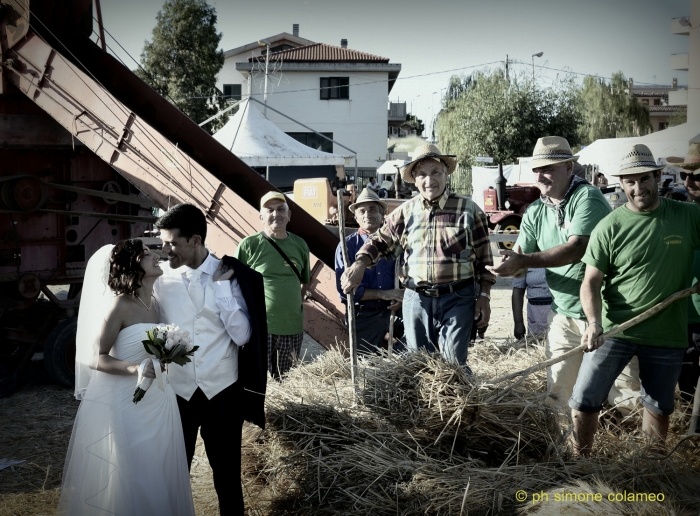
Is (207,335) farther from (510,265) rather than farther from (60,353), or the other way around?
(60,353)

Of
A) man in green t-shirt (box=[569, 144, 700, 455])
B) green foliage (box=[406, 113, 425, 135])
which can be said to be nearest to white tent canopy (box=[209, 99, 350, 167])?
man in green t-shirt (box=[569, 144, 700, 455])

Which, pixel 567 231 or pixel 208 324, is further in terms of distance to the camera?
pixel 567 231

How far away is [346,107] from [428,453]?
42.0 metres

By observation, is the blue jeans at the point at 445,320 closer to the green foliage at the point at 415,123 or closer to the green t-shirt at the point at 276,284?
the green t-shirt at the point at 276,284

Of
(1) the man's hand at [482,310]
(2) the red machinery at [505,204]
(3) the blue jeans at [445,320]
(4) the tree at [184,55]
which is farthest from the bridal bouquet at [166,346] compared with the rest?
(4) the tree at [184,55]

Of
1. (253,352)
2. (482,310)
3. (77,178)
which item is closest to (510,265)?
(482,310)

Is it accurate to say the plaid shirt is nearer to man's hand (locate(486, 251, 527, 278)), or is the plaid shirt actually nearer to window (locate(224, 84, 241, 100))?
man's hand (locate(486, 251, 527, 278))

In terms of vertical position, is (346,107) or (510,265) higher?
(346,107)

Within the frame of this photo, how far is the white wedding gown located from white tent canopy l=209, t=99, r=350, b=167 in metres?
16.6

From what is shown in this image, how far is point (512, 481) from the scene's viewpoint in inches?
139

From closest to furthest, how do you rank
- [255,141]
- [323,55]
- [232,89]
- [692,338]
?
[692,338] < [255,141] < [323,55] < [232,89]

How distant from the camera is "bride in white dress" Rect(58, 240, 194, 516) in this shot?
364cm

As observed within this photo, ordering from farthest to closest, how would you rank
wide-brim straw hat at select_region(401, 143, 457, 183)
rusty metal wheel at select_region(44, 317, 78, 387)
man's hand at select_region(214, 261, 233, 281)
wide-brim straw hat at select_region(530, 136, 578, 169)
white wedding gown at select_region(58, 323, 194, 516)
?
rusty metal wheel at select_region(44, 317, 78, 387) < wide-brim straw hat at select_region(401, 143, 457, 183) < wide-brim straw hat at select_region(530, 136, 578, 169) < man's hand at select_region(214, 261, 233, 281) < white wedding gown at select_region(58, 323, 194, 516)

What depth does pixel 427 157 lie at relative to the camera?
15.5ft
